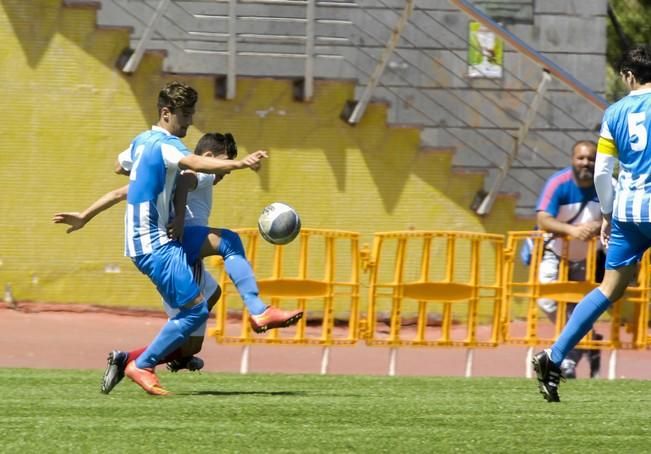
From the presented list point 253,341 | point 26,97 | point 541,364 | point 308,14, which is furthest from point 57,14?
point 541,364

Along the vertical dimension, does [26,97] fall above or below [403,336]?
above

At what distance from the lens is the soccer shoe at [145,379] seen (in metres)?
9.52

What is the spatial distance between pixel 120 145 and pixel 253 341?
427cm

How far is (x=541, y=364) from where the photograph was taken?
368 inches

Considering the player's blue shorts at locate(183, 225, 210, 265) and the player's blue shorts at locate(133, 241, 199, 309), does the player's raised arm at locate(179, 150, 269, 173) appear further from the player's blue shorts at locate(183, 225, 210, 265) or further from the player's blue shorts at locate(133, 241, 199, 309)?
the player's blue shorts at locate(183, 225, 210, 265)

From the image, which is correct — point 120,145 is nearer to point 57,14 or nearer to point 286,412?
point 57,14

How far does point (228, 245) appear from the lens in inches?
395

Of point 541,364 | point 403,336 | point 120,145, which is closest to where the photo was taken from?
point 541,364

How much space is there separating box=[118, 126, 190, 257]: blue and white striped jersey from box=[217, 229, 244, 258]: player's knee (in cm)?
55

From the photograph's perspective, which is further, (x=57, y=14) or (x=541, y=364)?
(x=57, y=14)

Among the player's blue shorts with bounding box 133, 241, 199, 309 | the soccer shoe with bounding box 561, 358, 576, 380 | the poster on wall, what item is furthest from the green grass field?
the poster on wall

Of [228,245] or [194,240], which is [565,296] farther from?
[194,240]

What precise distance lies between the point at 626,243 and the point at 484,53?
8950 millimetres

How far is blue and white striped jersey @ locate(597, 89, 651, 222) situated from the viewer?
9.06 m
